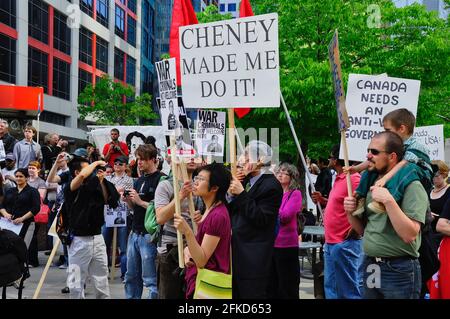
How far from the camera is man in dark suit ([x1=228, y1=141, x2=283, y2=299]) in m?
5.27

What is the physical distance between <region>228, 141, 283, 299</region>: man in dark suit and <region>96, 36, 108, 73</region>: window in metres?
47.3

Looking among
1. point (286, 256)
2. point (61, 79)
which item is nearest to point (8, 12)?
point (61, 79)

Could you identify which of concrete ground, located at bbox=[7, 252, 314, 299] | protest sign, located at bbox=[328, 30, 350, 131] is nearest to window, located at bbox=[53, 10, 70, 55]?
concrete ground, located at bbox=[7, 252, 314, 299]

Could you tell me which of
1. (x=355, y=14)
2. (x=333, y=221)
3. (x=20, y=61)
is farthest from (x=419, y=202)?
(x=20, y=61)

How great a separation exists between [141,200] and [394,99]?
3.37m

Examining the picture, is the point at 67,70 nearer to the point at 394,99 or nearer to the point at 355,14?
the point at 355,14

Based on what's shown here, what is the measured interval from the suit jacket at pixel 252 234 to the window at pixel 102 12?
156 ft

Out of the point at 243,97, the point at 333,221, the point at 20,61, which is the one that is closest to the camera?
the point at 243,97

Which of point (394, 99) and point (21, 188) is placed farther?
point (21, 188)

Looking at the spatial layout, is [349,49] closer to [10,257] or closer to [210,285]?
[10,257]

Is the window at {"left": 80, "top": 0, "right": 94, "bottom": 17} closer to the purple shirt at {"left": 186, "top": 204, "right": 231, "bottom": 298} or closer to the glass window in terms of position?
the glass window

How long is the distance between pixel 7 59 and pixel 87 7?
16102 mm

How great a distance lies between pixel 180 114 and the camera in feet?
20.9

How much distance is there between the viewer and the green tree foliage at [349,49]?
61.6ft
